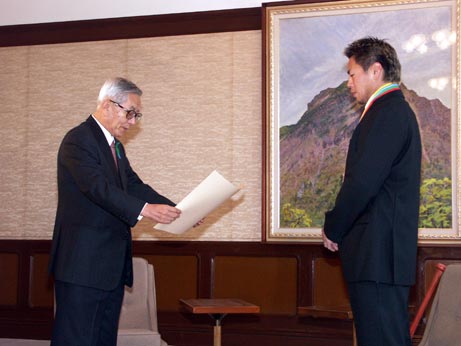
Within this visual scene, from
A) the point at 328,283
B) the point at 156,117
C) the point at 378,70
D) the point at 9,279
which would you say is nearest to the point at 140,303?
the point at 328,283

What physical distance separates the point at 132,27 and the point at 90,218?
383 centimetres

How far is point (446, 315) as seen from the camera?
4.62m

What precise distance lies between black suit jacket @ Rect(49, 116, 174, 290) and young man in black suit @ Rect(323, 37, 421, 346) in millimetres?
1151

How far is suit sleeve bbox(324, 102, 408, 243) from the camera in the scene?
3363mm

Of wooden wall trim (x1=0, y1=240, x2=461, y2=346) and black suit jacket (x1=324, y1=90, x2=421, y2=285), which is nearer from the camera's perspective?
black suit jacket (x1=324, y1=90, x2=421, y2=285)

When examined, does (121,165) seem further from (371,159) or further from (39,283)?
(39,283)

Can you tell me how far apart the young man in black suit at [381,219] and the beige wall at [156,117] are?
3373 mm

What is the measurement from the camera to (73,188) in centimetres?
392

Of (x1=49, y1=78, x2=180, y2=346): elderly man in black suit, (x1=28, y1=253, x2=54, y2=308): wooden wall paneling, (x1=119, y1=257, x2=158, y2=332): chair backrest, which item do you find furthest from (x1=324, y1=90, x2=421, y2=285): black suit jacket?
(x1=28, y1=253, x2=54, y2=308): wooden wall paneling

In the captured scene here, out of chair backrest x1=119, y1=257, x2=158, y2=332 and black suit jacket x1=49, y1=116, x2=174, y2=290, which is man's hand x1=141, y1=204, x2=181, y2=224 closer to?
black suit jacket x1=49, y1=116, x2=174, y2=290

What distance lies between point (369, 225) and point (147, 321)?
8.44 ft

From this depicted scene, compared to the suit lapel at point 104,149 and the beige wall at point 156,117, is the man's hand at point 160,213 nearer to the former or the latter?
the suit lapel at point 104,149

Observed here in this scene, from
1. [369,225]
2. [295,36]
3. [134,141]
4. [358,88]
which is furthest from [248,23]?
[369,225]

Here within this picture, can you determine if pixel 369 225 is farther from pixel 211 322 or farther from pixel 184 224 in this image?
pixel 211 322
